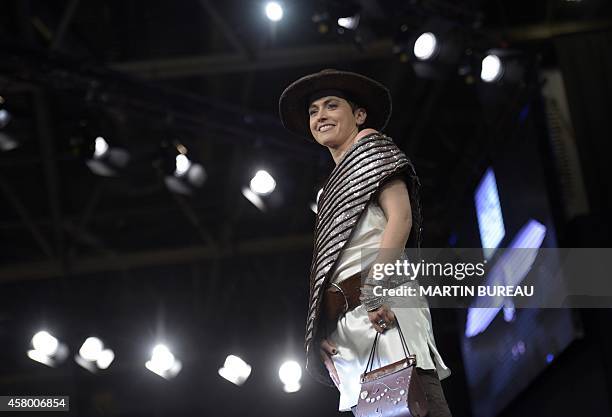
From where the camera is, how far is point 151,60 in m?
8.00

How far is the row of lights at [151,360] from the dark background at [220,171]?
0.16 m

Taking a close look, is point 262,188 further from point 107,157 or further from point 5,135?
point 5,135

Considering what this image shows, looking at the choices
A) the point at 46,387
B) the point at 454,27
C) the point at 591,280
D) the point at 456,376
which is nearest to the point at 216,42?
the point at 454,27

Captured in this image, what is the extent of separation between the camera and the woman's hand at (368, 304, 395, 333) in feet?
8.21

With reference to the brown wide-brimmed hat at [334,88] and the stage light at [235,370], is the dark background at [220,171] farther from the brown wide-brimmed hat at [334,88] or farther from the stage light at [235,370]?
the brown wide-brimmed hat at [334,88]

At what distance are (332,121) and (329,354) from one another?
0.73 meters

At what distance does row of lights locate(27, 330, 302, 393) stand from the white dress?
7.72 m

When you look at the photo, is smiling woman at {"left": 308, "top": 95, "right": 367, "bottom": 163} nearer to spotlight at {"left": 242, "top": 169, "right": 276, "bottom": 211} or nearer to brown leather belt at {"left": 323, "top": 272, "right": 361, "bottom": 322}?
brown leather belt at {"left": 323, "top": 272, "right": 361, "bottom": 322}

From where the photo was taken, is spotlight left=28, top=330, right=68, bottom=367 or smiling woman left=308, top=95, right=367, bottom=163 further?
spotlight left=28, top=330, right=68, bottom=367

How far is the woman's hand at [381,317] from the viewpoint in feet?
8.21

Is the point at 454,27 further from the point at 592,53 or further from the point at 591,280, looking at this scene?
the point at 591,280

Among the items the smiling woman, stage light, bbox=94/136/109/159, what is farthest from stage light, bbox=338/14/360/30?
the smiling woman

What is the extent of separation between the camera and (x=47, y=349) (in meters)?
9.82

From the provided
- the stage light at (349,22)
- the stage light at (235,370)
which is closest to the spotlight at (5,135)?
the stage light at (349,22)
